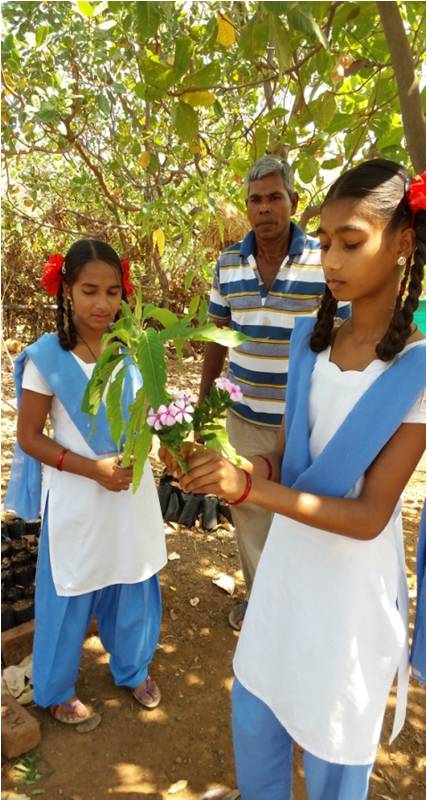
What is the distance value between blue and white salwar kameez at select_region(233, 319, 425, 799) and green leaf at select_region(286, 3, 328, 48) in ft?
2.29

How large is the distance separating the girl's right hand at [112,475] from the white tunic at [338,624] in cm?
76

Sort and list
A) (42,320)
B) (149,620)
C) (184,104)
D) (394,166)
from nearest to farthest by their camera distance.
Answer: (394,166) → (184,104) → (149,620) → (42,320)

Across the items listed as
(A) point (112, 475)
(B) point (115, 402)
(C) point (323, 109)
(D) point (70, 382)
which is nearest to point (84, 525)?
(A) point (112, 475)

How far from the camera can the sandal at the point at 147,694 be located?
2.36 meters

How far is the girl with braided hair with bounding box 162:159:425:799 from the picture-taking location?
115cm

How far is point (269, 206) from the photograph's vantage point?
235cm

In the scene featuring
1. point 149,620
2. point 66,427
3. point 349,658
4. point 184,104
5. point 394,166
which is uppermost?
point 184,104

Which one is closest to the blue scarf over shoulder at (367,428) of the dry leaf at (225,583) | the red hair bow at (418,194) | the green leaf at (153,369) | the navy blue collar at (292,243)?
the red hair bow at (418,194)

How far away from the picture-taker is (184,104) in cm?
177

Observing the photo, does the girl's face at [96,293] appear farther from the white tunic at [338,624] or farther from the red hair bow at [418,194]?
the red hair bow at [418,194]

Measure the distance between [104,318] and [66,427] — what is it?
42 centimetres

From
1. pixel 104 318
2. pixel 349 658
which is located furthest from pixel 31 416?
pixel 349 658

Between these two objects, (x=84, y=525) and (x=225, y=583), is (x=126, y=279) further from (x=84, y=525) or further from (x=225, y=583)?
(x=225, y=583)

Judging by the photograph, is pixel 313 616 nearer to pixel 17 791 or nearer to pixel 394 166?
pixel 394 166
